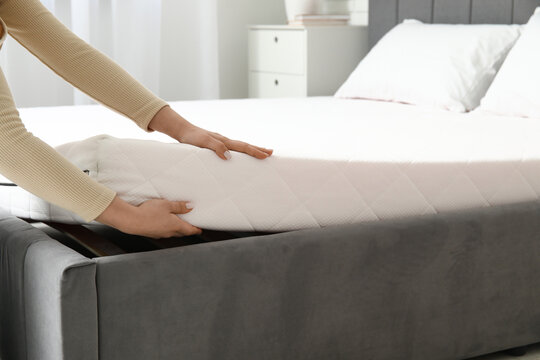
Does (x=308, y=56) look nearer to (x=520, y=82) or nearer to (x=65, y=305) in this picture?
(x=520, y=82)

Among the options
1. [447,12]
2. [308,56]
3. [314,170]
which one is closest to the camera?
[314,170]

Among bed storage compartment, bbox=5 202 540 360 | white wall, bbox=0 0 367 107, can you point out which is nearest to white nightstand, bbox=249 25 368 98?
white wall, bbox=0 0 367 107

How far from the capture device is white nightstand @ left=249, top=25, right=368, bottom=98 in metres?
3.73

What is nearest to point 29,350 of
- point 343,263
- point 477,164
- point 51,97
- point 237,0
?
point 343,263

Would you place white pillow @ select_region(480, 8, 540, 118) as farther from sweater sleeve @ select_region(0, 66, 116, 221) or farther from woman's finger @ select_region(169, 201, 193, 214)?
sweater sleeve @ select_region(0, 66, 116, 221)

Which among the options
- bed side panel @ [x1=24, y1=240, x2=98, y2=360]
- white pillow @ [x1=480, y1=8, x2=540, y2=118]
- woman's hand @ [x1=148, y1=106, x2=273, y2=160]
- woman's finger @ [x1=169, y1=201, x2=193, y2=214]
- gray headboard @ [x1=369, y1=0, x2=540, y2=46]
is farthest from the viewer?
gray headboard @ [x1=369, y1=0, x2=540, y2=46]

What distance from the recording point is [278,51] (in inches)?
152

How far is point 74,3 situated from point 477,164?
265 cm

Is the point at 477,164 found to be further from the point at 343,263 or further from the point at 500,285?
the point at 343,263

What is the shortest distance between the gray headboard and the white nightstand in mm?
161

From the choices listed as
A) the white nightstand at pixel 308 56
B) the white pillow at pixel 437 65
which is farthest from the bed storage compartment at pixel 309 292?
the white nightstand at pixel 308 56

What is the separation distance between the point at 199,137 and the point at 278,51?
93.2 inches

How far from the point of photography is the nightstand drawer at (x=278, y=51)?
375 cm

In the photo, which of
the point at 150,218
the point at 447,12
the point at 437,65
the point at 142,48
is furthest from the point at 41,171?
the point at 142,48
